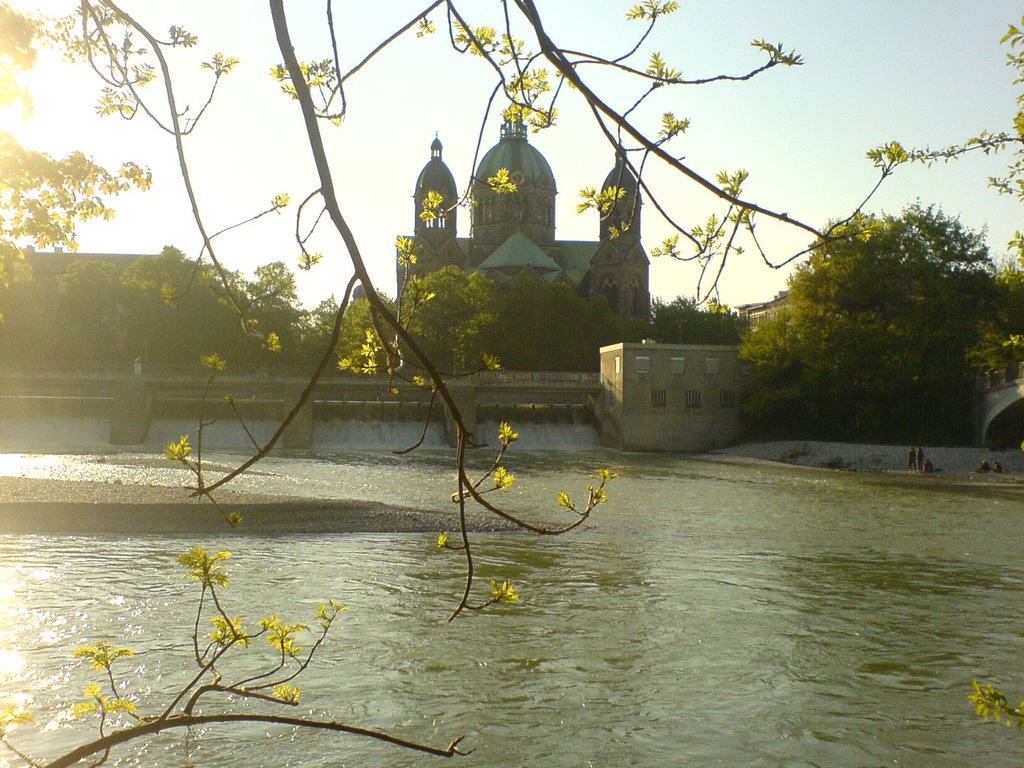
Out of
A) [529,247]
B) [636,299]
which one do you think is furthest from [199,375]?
[636,299]

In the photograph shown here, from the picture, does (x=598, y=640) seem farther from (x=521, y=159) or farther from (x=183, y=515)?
(x=521, y=159)

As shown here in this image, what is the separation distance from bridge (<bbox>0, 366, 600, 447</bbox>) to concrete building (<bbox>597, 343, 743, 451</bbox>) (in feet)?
13.9

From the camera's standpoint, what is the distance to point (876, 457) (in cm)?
5016

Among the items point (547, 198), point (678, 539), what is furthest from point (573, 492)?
point (547, 198)

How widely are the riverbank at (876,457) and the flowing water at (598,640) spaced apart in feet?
70.3

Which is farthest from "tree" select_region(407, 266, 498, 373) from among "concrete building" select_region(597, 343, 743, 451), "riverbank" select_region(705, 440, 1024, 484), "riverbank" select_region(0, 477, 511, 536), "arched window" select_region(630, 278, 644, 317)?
"riverbank" select_region(0, 477, 511, 536)

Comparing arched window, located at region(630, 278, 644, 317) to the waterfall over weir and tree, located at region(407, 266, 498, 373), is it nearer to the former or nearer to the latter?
tree, located at region(407, 266, 498, 373)

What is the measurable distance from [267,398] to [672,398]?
24089 millimetres

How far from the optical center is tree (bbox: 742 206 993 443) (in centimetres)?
5250

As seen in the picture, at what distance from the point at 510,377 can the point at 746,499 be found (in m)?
33.6

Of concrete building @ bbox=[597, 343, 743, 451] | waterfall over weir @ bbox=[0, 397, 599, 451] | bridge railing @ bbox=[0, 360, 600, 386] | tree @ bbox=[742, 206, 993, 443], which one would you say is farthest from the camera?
bridge railing @ bbox=[0, 360, 600, 386]

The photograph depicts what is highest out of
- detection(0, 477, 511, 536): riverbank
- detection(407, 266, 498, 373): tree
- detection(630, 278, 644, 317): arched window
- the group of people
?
detection(630, 278, 644, 317): arched window

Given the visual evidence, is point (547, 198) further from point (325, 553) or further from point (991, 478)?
point (325, 553)

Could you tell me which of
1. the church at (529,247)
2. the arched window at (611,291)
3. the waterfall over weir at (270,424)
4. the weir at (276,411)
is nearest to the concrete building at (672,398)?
the waterfall over weir at (270,424)
